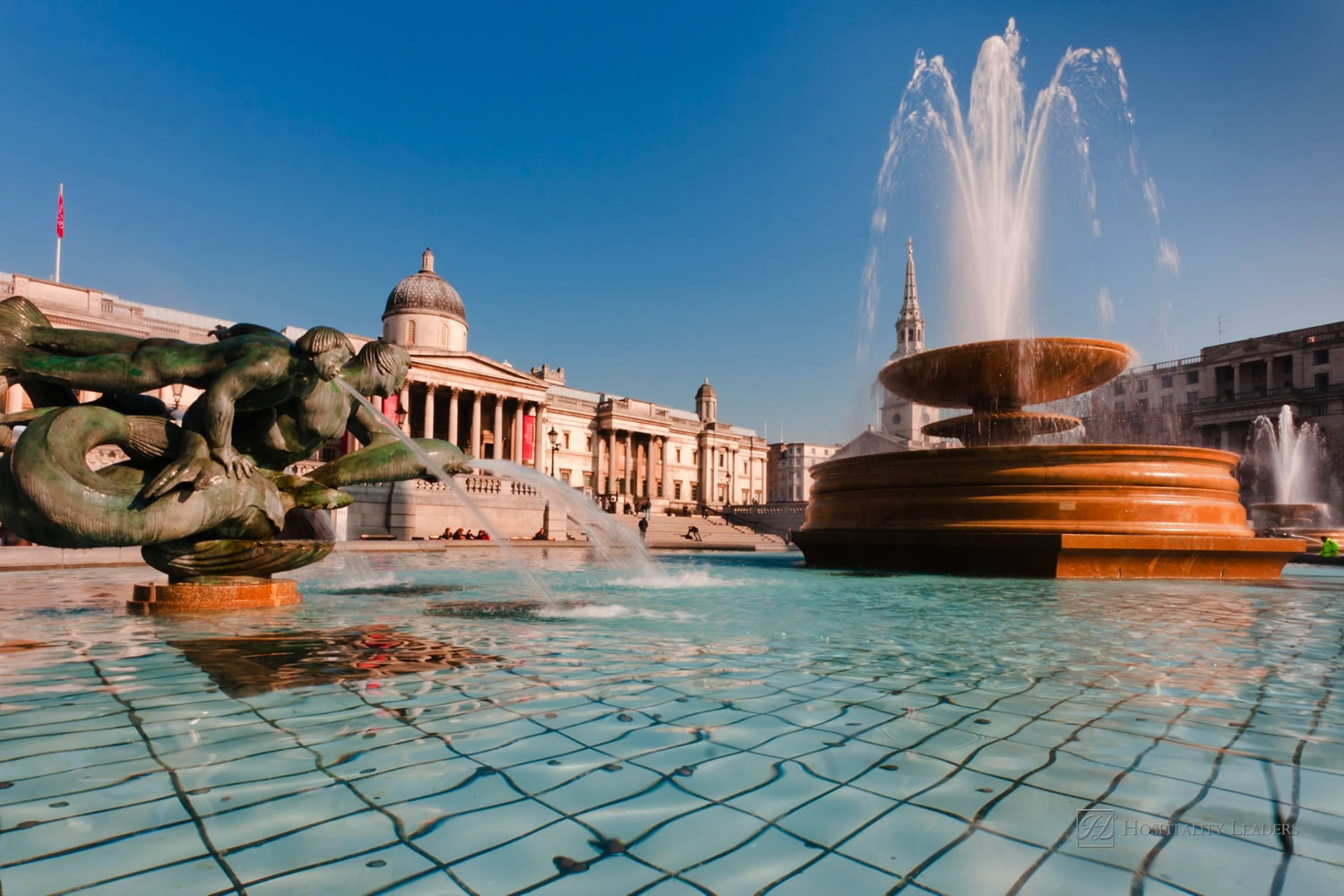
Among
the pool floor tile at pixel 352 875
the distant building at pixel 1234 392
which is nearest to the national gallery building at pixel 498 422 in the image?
the pool floor tile at pixel 352 875

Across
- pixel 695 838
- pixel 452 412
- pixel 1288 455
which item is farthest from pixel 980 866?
pixel 1288 455

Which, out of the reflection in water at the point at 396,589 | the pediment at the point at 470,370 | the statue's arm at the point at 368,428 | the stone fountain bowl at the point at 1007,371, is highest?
the pediment at the point at 470,370

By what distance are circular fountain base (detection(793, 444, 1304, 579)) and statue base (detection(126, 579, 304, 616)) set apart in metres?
8.63

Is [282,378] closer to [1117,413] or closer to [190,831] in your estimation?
[190,831]

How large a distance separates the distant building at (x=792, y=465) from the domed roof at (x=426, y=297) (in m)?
56.1

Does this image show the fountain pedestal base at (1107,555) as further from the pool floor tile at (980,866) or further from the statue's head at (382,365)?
the pool floor tile at (980,866)

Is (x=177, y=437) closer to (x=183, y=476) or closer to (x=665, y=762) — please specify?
(x=183, y=476)

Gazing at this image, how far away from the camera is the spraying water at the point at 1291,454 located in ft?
163

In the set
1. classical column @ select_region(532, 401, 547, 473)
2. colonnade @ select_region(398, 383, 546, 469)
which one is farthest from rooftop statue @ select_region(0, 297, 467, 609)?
classical column @ select_region(532, 401, 547, 473)

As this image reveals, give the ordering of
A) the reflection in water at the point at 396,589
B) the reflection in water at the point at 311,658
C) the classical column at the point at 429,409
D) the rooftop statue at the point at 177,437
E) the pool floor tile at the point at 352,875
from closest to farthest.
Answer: the pool floor tile at the point at 352,875 → the reflection in water at the point at 311,658 → the rooftop statue at the point at 177,437 → the reflection in water at the point at 396,589 → the classical column at the point at 429,409

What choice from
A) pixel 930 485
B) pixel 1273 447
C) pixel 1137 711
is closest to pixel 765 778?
pixel 1137 711

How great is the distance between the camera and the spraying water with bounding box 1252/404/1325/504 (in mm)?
49594

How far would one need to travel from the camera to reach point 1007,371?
41.8ft

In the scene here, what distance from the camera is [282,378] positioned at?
18.6ft
